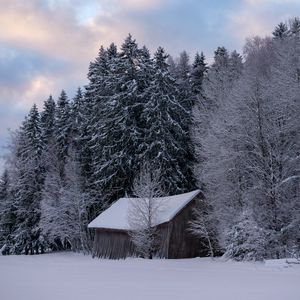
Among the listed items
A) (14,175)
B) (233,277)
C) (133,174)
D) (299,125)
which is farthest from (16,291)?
(14,175)

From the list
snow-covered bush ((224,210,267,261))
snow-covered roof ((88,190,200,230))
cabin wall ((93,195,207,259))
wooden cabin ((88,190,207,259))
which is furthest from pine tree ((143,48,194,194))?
snow-covered bush ((224,210,267,261))

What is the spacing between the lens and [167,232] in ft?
121

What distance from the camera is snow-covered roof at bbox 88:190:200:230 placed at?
3734cm

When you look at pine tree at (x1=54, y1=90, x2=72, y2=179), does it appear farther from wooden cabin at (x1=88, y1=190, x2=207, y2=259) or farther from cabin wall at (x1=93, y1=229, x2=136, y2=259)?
wooden cabin at (x1=88, y1=190, x2=207, y2=259)

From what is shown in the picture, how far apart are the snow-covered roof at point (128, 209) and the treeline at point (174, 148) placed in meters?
1.59

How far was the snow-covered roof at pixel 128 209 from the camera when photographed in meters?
37.3

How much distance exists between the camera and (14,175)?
2212 inches

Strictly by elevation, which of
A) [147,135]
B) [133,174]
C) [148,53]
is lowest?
[133,174]

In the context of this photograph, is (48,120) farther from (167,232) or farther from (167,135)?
(167,232)

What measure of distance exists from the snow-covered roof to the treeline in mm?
1593

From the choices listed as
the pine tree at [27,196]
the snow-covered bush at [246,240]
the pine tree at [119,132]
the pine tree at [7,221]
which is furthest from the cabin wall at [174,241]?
the pine tree at [7,221]

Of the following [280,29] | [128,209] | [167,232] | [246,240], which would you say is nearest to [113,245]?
[128,209]

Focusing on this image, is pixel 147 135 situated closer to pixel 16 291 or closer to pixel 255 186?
pixel 255 186

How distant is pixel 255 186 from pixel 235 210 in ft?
10.8
